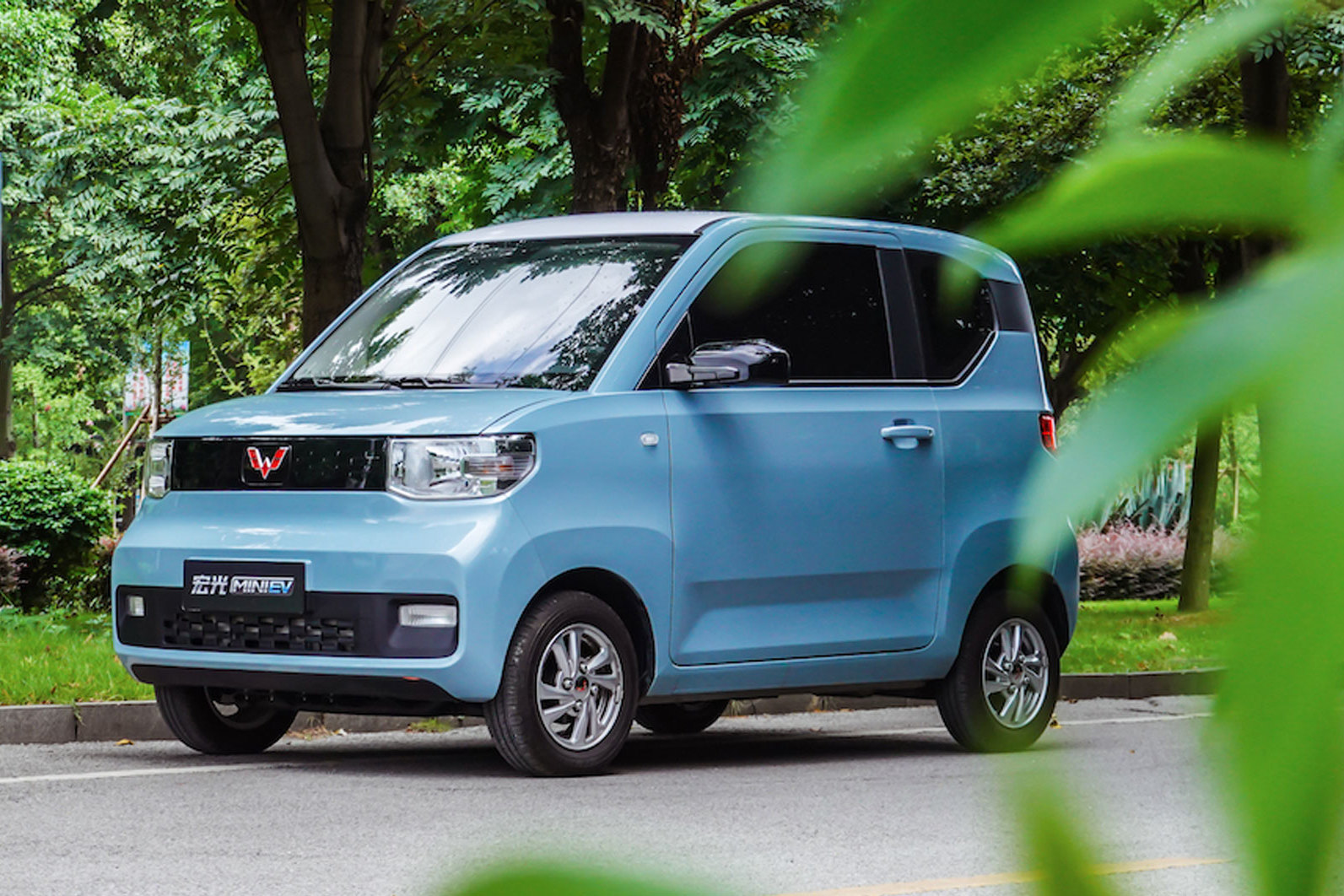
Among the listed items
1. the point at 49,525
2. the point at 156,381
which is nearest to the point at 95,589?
the point at 49,525

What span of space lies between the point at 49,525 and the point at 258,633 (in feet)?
32.4

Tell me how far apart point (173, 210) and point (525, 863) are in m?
18.6

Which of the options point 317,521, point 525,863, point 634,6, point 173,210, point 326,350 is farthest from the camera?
point 173,210

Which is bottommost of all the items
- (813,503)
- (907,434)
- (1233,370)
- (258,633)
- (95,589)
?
(95,589)

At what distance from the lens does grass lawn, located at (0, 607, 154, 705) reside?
337 inches

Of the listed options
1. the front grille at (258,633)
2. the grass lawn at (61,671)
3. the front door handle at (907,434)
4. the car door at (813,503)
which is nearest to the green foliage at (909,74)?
the front grille at (258,633)

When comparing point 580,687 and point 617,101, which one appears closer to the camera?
point 580,687

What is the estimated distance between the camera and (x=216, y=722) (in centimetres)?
771

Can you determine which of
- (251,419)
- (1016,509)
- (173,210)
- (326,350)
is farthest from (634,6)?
(1016,509)

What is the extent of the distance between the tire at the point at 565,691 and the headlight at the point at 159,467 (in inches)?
60.3

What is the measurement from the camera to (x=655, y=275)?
23.7 feet

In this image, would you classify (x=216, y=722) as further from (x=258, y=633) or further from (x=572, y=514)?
(x=572, y=514)

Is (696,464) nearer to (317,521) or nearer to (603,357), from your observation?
(603,357)

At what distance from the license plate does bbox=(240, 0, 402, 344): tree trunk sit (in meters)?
5.78
